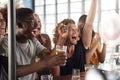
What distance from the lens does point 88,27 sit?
6.08 feet

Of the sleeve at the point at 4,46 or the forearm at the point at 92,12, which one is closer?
the forearm at the point at 92,12

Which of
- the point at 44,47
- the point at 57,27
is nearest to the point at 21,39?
the point at 44,47

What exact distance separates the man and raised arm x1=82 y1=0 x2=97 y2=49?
0.26m

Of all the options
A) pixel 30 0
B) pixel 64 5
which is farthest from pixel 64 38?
pixel 30 0

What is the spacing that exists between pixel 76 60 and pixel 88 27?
265 millimetres

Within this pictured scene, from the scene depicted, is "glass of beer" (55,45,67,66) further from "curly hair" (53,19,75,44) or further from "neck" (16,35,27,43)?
"neck" (16,35,27,43)

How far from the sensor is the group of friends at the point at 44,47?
189 cm

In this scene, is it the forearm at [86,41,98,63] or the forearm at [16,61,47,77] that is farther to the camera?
the forearm at [16,61,47,77]

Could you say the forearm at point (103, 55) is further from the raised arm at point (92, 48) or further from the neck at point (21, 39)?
the neck at point (21, 39)

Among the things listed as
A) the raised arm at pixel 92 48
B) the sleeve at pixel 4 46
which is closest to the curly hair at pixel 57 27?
the raised arm at pixel 92 48

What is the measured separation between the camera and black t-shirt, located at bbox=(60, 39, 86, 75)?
6.27 feet

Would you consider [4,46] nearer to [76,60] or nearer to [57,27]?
[57,27]

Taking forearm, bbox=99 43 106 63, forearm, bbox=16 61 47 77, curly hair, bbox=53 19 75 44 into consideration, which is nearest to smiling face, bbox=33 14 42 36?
curly hair, bbox=53 19 75 44

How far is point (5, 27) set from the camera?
1962mm
